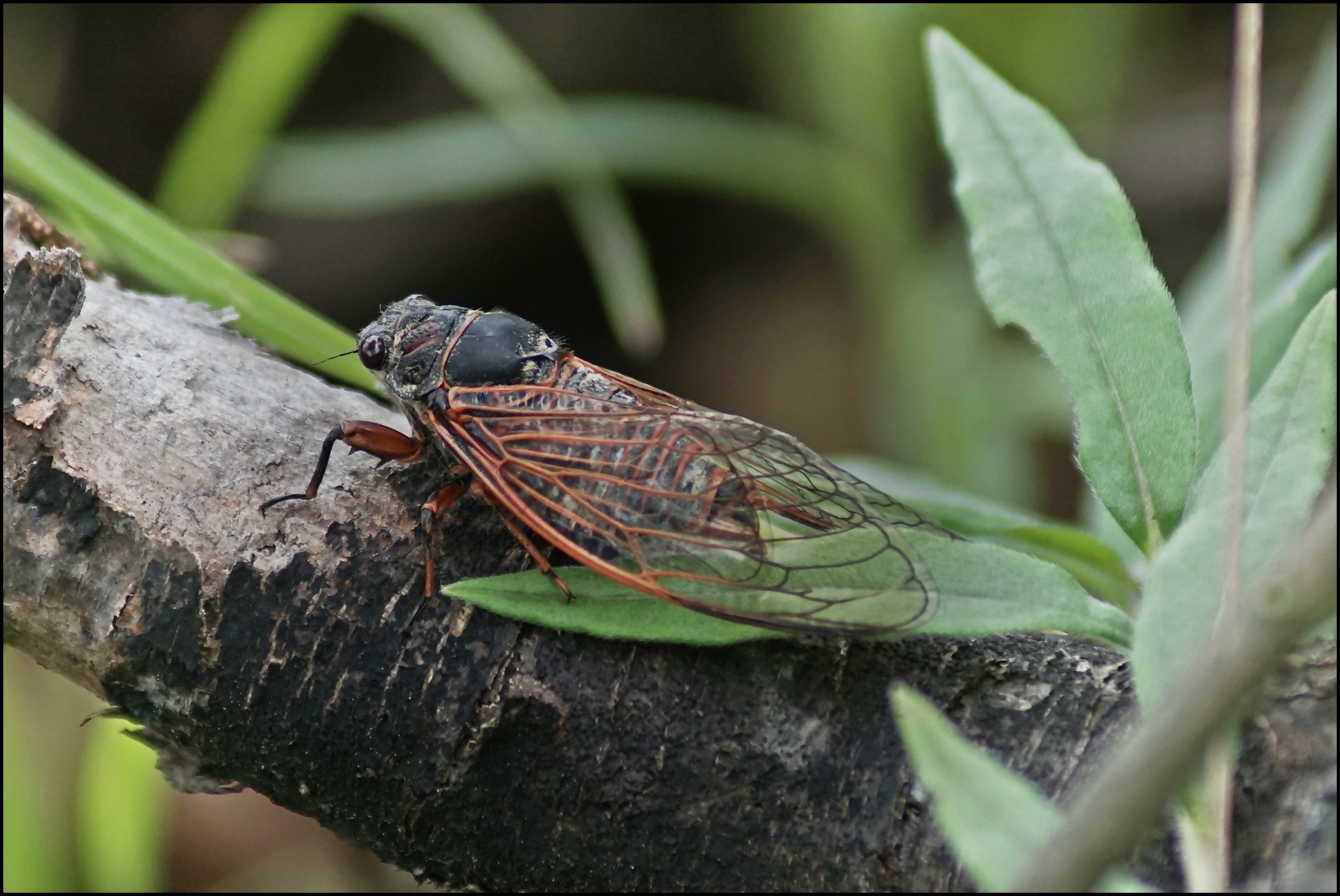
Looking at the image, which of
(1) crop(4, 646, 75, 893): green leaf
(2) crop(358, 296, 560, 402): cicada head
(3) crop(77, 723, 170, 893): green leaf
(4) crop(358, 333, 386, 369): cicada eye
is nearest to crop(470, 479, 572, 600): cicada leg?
(2) crop(358, 296, 560, 402): cicada head

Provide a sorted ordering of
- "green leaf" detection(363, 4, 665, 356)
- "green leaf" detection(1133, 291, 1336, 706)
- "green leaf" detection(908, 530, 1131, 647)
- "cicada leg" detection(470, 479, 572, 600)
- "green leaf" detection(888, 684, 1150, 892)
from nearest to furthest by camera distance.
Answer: "green leaf" detection(888, 684, 1150, 892) → "green leaf" detection(1133, 291, 1336, 706) → "green leaf" detection(908, 530, 1131, 647) → "cicada leg" detection(470, 479, 572, 600) → "green leaf" detection(363, 4, 665, 356)

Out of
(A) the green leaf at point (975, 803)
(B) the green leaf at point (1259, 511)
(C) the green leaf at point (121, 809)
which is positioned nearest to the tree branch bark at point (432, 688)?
(B) the green leaf at point (1259, 511)

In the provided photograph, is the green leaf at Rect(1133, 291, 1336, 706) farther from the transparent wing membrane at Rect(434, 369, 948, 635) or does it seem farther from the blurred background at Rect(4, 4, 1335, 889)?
the blurred background at Rect(4, 4, 1335, 889)

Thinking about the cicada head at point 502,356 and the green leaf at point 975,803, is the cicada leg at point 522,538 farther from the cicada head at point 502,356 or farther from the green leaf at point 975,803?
the green leaf at point 975,803

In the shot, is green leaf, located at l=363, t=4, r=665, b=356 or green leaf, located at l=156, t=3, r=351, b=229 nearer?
green leaf, located at l=156, t=3, r=351, b=229

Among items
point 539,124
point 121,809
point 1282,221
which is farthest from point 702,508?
point 539,124

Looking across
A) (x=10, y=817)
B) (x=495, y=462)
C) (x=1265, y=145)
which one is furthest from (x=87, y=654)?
(x=1265, y=145)

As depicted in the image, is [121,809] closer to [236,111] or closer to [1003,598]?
[236,111]
